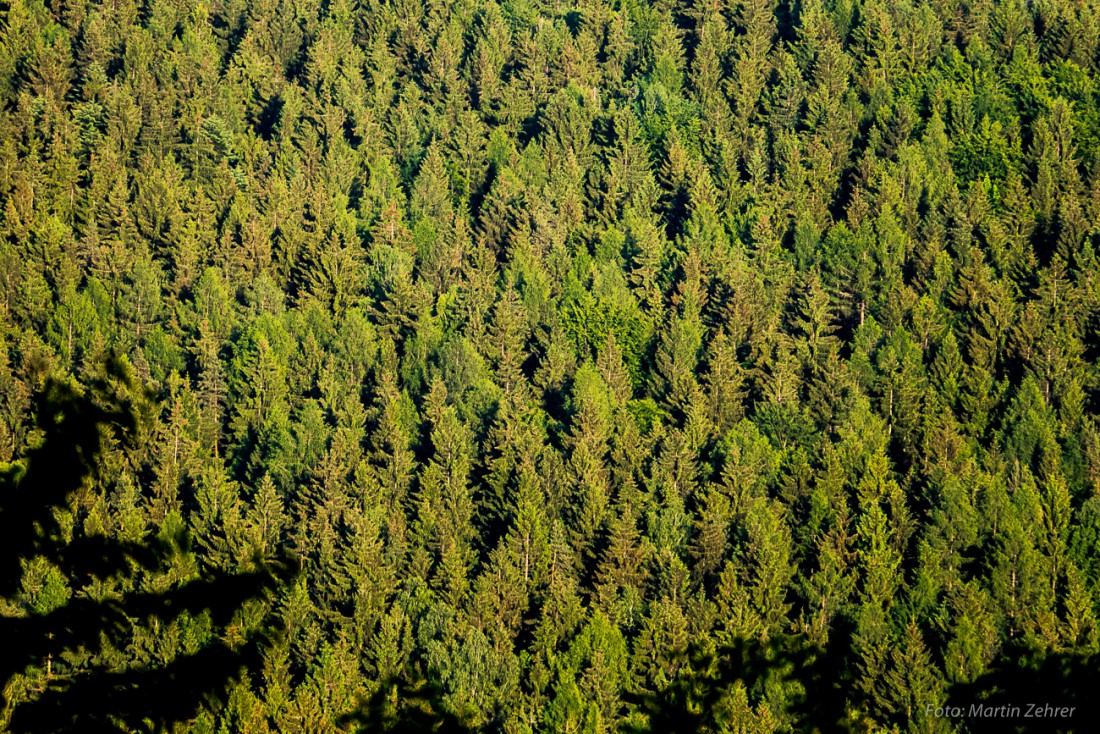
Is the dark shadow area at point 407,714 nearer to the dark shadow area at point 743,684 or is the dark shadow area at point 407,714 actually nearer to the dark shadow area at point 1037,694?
the dark shadow area at point 743,684

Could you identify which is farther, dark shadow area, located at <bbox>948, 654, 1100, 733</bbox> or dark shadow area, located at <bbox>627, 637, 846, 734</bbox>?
dark shadow area, located at <bbox>627, 637, 846, 734</bbox>

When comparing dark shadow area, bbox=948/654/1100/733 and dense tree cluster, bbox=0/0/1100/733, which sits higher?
dense tree cluster, bbox=0/0/1100/733

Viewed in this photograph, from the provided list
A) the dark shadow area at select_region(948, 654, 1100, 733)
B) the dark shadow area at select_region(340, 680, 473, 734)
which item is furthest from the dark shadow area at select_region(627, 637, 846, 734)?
the dark shadow area at select_region(340, 680, 473, 734)

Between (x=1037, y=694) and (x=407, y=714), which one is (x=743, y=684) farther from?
(x=407, y=714)

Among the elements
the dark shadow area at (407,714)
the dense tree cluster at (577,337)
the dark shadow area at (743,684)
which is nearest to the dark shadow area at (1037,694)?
the dense tree cluster at (577,337)

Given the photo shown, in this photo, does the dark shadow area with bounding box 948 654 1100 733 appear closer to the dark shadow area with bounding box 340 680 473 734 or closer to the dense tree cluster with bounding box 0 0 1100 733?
the dense tree cluster with bounding box 0 0 1100 733

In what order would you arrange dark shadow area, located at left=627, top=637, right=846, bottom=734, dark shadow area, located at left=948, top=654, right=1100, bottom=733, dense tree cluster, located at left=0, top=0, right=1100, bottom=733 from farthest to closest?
dense tree cluster, located at left=0, top=0, right=1100, bottom=733, dark shadow area, located at left=627, top=637, right=846, bottom=734, dark shadow area, located at left=948, top=654, right=1100, bottom=733

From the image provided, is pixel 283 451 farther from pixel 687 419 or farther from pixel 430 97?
pixel 430 97

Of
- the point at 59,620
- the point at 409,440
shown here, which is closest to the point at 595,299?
the point at 409,440

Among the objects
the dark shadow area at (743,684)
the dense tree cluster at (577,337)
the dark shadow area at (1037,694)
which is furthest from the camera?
the dense tree cluster at (577,337)
